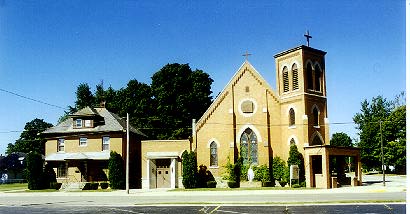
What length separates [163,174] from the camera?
45250 mm

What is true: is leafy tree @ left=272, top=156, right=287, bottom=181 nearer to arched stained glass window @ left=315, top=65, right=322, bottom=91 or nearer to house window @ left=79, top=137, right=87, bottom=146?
arched stained glass window @ left=315, top=65, right=322, bottom=91

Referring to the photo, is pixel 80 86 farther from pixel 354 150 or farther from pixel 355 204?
pixel 355 204

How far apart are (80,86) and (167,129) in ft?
104

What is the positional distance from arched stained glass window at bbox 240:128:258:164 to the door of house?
823 centimetres

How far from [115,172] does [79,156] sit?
15.8ft

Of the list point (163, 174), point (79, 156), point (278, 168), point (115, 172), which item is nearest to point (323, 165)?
point (278, 168)

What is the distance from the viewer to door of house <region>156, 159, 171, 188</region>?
148 feet

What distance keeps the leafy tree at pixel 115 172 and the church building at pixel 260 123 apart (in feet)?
8.65

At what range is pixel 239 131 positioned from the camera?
43469mm

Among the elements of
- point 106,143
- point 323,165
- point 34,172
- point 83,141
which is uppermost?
point 83,141

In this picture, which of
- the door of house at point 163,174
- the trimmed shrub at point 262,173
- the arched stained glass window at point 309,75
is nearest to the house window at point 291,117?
the arched stained glass window at point 309,75

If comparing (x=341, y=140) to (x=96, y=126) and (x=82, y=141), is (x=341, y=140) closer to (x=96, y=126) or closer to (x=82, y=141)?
(x=96, y=126)

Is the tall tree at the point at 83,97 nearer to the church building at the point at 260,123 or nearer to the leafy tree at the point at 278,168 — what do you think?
the church building at the point at 260,123

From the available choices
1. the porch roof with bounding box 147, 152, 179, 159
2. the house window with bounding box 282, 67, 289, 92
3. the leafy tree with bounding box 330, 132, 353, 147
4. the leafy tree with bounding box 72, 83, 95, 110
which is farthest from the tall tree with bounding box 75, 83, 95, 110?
the leafy tree with bounding box 330, 132, 353, 147
